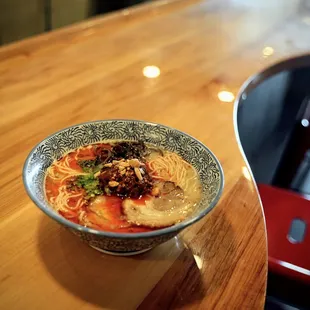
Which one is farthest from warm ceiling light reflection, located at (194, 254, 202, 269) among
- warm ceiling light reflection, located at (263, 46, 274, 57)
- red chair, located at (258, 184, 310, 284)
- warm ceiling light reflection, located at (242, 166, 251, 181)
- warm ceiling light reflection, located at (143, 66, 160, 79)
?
warm ceiling light reflection, located at (263, 46, 274, 57)

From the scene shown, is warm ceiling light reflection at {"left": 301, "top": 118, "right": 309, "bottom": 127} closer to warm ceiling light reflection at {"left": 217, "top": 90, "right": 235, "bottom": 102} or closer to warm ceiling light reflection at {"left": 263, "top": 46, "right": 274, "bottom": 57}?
warm ceiling light reflection at {"left": 263, "top": 46, "right": 274, "bottom": 57}

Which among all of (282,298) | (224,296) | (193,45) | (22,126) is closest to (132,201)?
(224,296)

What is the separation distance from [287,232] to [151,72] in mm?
628

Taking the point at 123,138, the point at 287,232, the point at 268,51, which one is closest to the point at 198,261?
the point at 123,138

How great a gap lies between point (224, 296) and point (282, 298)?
60 cm

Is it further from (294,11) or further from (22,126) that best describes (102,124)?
(294,11)

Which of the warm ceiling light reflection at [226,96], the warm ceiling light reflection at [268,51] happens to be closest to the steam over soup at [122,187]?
the warm ceiling light reflection at [226,96]

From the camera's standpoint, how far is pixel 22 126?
39.9 inches

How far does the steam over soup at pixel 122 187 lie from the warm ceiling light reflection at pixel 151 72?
1.85ft

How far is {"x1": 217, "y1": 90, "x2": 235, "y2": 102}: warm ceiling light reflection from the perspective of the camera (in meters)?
1.22

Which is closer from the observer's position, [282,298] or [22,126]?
[22,126]

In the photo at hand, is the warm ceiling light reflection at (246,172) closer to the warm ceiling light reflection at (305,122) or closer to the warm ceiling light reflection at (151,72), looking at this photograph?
the warm ceiling light reflection at (151,72)

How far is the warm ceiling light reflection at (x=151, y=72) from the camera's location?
1.33 m

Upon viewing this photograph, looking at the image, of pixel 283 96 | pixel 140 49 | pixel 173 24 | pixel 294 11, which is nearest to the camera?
pixel 140 49
